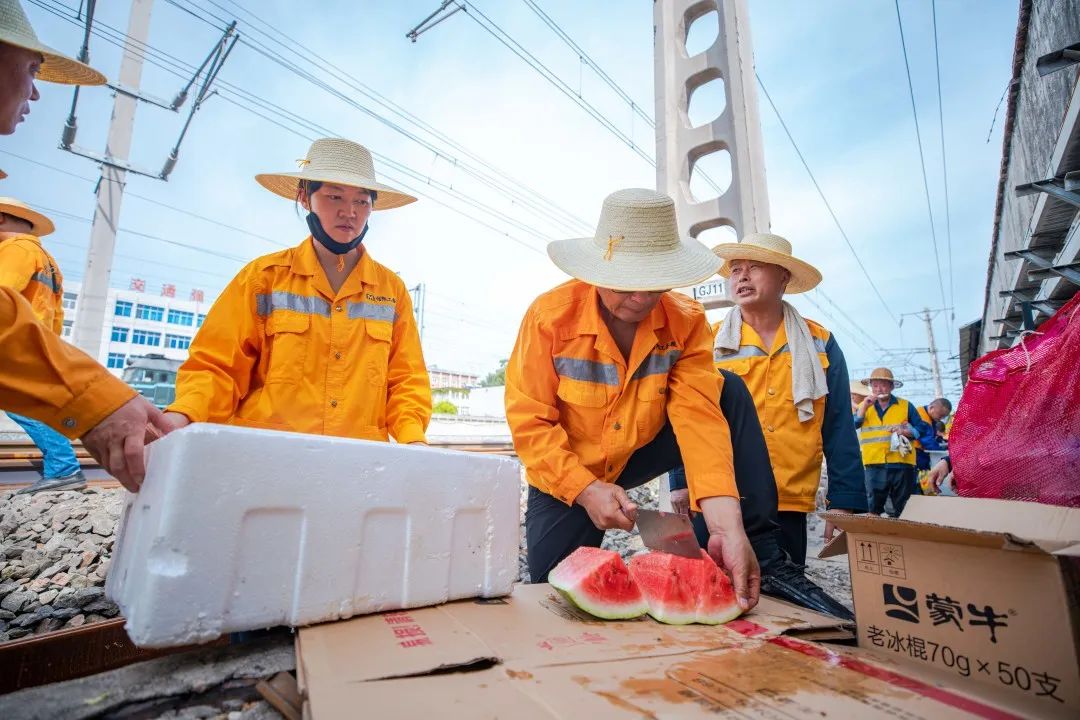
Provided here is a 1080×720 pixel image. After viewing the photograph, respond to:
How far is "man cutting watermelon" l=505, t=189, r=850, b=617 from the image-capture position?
206 cm

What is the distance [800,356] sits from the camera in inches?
120

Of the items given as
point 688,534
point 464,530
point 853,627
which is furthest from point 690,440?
point 464,530

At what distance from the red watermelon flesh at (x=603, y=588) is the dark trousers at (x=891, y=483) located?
6.15 metres

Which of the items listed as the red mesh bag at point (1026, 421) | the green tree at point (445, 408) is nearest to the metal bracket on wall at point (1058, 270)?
the red mesh bag at point (1026, 421)

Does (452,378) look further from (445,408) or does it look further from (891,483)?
(891,483)

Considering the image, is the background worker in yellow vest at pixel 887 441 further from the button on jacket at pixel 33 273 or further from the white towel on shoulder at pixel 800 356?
the button on jacket at pixel 33 273

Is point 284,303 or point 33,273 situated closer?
point 284,303

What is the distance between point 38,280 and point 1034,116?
8.93 metres

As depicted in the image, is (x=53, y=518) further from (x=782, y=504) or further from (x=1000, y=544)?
(x=1000, y=544)

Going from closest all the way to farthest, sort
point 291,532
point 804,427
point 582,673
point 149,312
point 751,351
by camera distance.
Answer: point 582,673, point 291,532, point 804,427, point 751,351, point 149,312

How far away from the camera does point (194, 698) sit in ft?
3.37

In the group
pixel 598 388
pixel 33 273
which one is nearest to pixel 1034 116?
pixel 598 388

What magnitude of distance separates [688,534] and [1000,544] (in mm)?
1032

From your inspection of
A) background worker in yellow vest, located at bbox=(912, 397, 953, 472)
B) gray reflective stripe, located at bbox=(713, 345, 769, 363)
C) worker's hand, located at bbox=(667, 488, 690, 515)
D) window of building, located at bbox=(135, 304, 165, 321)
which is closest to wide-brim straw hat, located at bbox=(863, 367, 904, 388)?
background worker in yellow vest, located at bbox=(912, 397, 953, 472)
